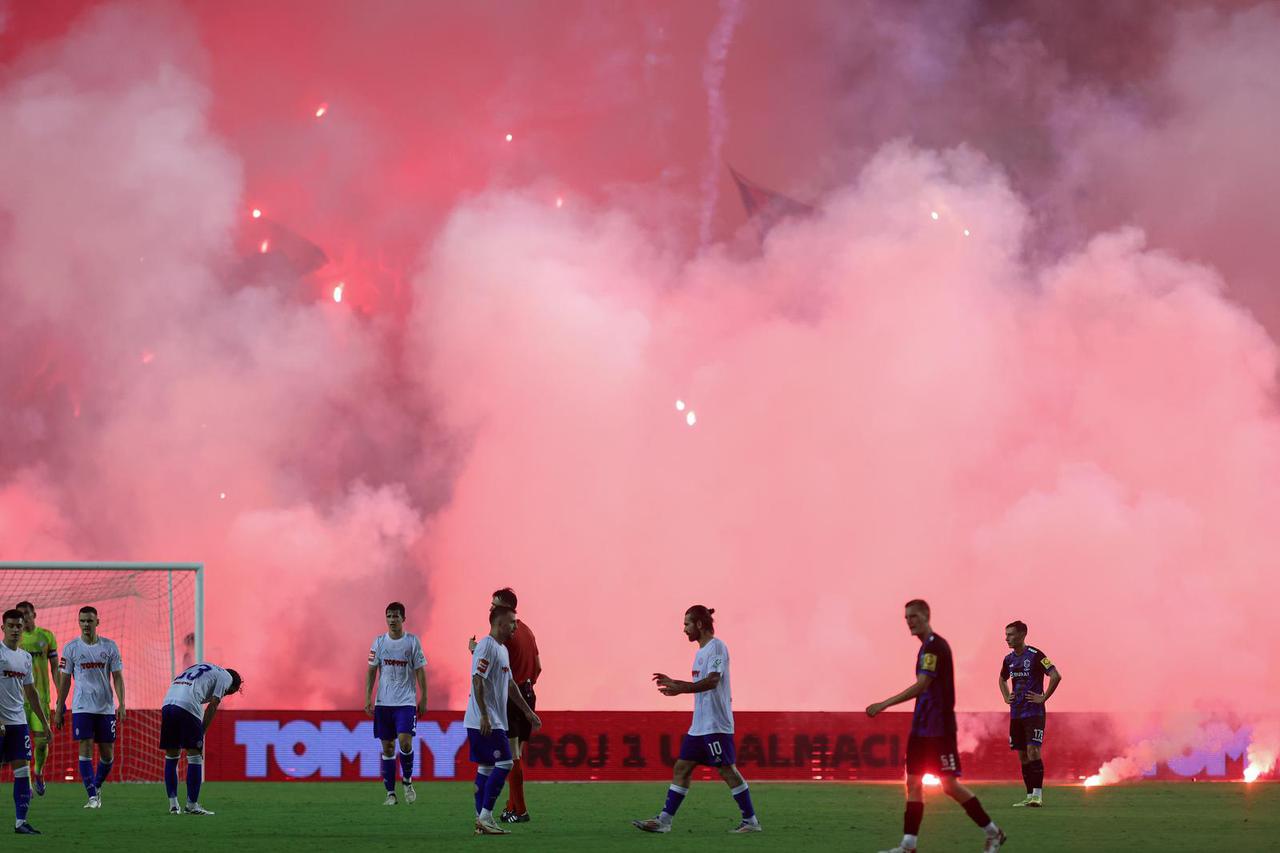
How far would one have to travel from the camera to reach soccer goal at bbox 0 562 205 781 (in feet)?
78.0

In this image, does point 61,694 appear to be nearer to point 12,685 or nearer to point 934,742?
point 12,685

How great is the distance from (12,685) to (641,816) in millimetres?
6134

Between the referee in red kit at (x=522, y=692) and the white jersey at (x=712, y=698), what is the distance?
1.67 metres

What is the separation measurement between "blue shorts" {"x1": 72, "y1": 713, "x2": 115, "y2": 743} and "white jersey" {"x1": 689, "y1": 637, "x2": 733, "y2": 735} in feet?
25.4

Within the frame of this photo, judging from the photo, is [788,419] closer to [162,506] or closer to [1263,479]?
[1263,479]

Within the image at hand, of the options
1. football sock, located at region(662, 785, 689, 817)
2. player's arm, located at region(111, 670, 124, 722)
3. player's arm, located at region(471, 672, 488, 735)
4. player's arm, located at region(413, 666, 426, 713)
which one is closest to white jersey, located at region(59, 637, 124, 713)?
player's arm, located at region(111, 670, 124, 722)

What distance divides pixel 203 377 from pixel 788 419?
14.1m

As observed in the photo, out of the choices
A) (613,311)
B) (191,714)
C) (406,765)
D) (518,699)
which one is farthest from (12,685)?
(613,311)

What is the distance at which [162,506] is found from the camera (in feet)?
129

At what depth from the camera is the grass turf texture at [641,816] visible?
12906 mm

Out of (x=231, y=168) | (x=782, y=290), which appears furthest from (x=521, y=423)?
(x=231, y=168)

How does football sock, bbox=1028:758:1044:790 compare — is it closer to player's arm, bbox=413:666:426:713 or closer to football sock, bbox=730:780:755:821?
football sock, bbox=730:780:755:821

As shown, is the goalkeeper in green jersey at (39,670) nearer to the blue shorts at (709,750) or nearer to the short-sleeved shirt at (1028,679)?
the blue shorts at (709,750)

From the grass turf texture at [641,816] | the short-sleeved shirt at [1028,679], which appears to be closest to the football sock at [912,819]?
the grass turf texture at [641,816]
